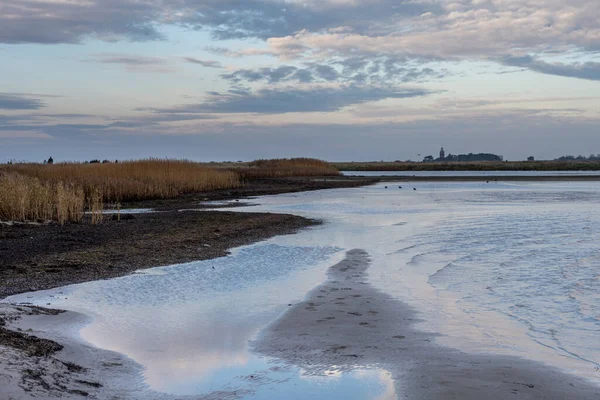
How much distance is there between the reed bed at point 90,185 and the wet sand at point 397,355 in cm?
1097

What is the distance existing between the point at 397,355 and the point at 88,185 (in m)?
22.8

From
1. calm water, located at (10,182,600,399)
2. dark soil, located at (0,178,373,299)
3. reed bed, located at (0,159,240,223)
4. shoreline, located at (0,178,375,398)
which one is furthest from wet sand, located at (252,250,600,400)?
reed bed, located at (0,159,240,223)

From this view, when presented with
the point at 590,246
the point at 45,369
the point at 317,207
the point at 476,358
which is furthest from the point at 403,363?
the point at 317,207

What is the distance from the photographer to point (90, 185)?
2622 centimetres

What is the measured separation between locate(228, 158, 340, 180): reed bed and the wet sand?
153 ft

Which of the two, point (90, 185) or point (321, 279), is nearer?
point (321, 279)

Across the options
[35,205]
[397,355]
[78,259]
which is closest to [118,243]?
[78,259]

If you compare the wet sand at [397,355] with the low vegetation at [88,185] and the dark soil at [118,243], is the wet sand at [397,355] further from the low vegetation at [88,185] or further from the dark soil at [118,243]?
the low vegetation at [88,185]

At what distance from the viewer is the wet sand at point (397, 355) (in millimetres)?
4789

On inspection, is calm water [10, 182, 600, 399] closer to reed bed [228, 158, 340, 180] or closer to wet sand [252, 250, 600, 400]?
wet sand [252, 250, 600, 400]

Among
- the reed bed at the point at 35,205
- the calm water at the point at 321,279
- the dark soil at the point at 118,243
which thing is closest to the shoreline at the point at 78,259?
the dark soil at the point at 118,243

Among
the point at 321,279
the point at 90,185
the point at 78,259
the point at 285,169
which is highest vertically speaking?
the point at 285,169

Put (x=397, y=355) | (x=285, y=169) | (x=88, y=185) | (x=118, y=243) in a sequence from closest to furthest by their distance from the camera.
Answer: (x=397, y=355), (x=118, y=243), (x=88, y=185), (x=285, y=169)

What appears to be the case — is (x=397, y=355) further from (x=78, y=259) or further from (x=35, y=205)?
(x=35, y=205)
